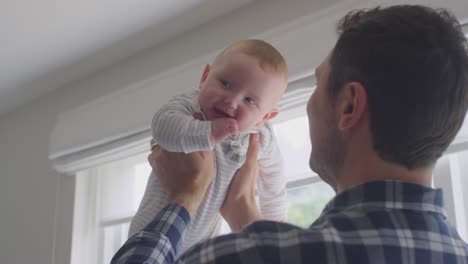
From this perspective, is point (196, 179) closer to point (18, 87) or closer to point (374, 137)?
point (374, 137)

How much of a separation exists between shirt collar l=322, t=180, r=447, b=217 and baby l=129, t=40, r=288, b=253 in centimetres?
41

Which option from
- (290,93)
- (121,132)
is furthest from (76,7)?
(290,93)

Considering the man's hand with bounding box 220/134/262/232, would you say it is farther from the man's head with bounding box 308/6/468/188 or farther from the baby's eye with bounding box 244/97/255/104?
the man's head with bounding box 308/6/468/188

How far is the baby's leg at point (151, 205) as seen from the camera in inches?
50.3

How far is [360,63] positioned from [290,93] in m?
0.88

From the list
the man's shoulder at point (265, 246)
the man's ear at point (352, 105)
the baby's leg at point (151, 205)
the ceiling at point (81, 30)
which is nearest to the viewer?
the man's shoulder at point (265, 246)

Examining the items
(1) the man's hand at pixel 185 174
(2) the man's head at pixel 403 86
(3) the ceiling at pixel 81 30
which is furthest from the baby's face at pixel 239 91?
(3) the ceiling at pixel 81 30

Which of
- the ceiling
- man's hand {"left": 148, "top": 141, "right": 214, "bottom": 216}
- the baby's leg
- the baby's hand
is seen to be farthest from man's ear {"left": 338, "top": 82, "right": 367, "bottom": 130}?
the ceiling

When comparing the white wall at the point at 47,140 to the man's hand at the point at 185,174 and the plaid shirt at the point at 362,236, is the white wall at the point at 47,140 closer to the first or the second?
the man's hand at the point at 185,174

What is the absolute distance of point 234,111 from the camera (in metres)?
1.22

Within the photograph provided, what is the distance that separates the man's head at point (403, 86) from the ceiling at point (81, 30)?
1317mm

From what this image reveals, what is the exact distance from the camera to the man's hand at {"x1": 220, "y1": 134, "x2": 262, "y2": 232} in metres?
1.29

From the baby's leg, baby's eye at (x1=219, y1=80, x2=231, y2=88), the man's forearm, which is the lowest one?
the man's forearm

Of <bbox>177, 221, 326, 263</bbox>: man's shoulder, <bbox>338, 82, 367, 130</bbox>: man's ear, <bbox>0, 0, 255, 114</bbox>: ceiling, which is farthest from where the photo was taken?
<bbox>0, 0, 255, 114</bbox>: ceiling
